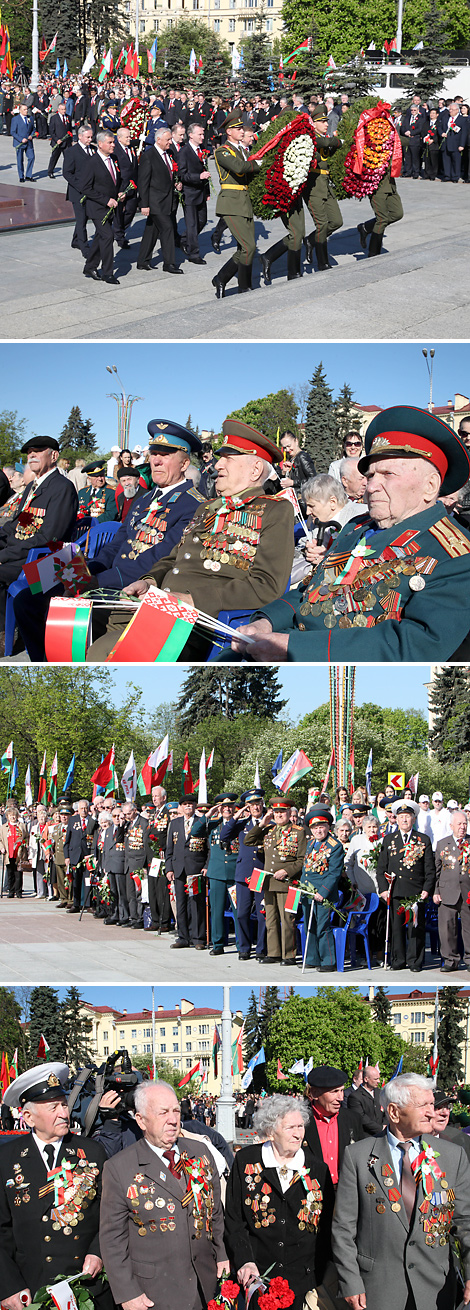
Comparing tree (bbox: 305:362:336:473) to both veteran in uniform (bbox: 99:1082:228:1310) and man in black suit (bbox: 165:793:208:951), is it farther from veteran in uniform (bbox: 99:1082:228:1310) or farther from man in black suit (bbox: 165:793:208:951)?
veteran in uniform (bbox: 99:1082:228:1310)

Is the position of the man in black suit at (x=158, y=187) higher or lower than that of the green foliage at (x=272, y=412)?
higher

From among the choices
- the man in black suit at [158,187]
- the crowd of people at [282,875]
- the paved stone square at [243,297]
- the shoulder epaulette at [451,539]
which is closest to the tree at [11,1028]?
the crowd of people at [282,875]

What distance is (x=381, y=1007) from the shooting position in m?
13.0

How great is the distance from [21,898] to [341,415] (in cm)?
409

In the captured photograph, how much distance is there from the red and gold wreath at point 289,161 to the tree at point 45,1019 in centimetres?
731

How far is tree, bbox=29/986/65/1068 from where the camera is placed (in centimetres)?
1116

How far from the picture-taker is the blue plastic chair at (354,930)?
709 cm

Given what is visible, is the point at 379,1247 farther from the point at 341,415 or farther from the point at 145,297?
the point at 145,297

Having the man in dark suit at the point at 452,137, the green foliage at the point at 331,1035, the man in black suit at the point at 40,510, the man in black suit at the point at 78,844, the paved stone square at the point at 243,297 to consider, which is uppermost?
the man in dark suit at the point at 452,137

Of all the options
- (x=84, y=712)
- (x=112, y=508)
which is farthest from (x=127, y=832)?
A: (x=112, y=508)

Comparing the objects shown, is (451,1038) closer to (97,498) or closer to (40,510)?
(97,498)

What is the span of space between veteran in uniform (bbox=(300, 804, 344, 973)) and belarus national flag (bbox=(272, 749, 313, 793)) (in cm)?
25

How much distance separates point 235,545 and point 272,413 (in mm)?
2027

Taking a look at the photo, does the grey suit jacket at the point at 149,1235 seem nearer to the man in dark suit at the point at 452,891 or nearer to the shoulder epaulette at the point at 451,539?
the shoulder epaulette at the point at 451,539
